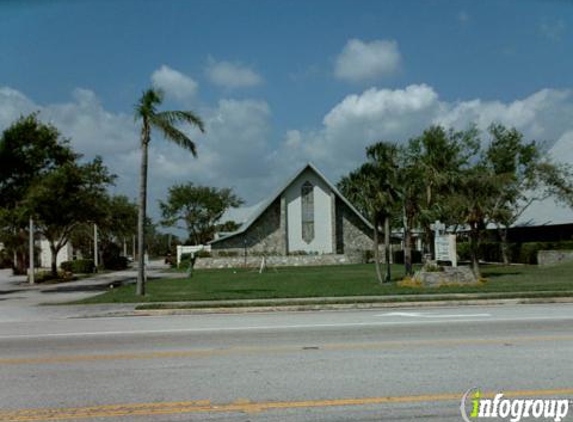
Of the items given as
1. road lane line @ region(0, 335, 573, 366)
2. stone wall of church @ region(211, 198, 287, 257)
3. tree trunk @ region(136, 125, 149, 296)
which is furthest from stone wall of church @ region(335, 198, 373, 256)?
road lane line @ region(0, 335, 573, 366)

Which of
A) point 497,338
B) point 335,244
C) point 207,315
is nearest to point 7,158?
point 207,315

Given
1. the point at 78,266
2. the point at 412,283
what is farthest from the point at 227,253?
the point at 412,283

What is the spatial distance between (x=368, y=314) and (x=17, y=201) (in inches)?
747

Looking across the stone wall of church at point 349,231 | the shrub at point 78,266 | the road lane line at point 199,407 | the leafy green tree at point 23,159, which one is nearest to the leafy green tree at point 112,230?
the shrub at point 78,266

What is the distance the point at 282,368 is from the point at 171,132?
15451 mm

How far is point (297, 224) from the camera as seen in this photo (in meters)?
58.8

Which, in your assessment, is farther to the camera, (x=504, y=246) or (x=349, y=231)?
(x=349, y=231)

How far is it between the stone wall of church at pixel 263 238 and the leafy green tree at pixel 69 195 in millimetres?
20290

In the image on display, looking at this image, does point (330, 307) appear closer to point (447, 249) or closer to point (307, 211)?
point (447, 249)

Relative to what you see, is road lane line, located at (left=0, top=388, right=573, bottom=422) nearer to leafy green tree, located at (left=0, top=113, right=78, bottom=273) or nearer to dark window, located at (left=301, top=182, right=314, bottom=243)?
leafy green tree, located at (left=0, top=113, right=78, bottom=273)

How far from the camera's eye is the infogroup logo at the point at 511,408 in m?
6.23

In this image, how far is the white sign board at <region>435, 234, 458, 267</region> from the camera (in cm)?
2662

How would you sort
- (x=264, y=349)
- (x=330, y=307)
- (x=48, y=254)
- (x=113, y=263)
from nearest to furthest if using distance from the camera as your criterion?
(x=264, y=349) → (x=330, y=307) → (x=113, y=263) → (x=48, y=254)

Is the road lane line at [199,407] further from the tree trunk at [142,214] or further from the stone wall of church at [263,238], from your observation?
the stone wall of church at [263,238]
